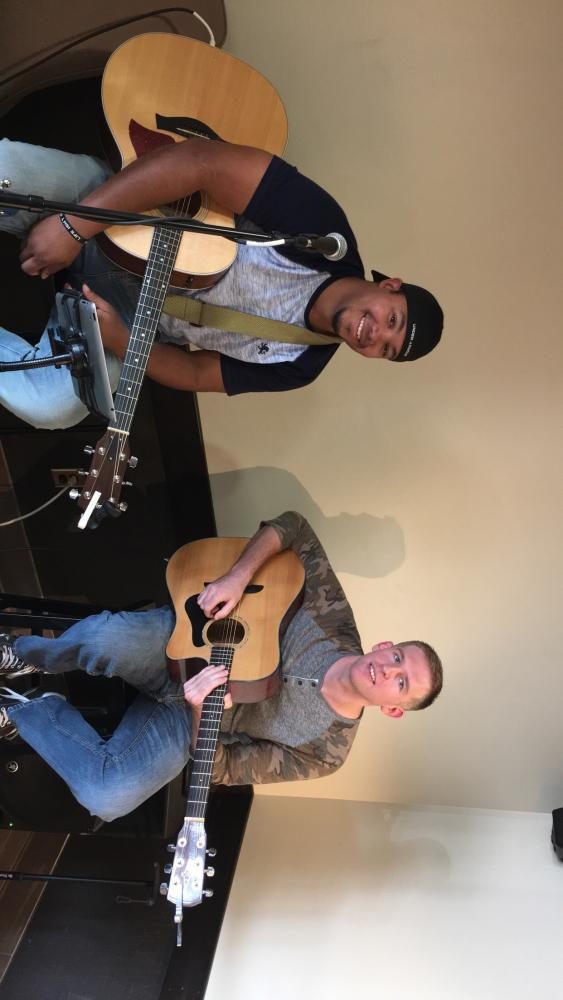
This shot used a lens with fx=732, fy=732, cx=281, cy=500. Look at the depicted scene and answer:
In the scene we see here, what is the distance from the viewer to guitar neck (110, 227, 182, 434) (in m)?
1.41

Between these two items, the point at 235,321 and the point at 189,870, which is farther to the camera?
the point at 235,321

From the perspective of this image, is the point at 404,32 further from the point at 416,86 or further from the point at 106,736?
the point at 106,736

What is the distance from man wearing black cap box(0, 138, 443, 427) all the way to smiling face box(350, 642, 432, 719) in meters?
0.67

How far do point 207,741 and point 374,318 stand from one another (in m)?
1.00

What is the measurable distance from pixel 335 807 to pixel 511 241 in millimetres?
1896


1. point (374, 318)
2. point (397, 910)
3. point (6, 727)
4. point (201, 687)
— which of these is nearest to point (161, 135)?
point (374, 318)

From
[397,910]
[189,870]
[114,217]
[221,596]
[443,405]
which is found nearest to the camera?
[114,217]

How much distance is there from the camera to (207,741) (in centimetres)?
167

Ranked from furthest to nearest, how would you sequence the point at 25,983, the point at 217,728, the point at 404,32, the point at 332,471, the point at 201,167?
1. the point at 332,471
2. the point at 25,983
3. the point at 404,32
4. the point at 217,728
5. the point at 201,167

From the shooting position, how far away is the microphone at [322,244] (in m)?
1.17

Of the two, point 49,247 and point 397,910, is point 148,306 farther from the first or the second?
point 397,910

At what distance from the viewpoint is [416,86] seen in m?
1.92

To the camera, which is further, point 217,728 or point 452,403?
point 452,403

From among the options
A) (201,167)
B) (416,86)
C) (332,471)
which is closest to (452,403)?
(332,471)
